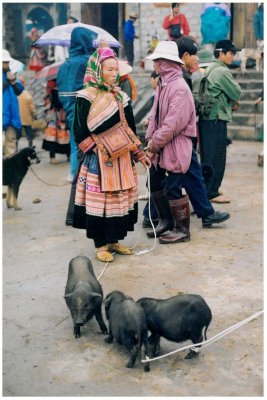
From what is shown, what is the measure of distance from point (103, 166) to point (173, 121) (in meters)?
0.84

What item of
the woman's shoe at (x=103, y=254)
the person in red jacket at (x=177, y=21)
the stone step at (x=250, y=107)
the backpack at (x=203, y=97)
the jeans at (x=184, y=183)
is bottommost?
the woman's shoe at (x=103, y=254)

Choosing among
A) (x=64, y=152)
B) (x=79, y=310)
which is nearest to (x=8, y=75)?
(x=64, y=152)

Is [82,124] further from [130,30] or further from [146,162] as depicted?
[130,30]

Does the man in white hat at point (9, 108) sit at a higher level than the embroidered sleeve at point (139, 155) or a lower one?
higher

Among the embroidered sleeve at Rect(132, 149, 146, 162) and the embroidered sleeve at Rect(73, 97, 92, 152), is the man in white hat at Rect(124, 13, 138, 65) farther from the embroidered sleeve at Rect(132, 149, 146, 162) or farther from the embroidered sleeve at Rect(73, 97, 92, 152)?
the embroidered sleeve at Rect(73, 97, 92, 152)

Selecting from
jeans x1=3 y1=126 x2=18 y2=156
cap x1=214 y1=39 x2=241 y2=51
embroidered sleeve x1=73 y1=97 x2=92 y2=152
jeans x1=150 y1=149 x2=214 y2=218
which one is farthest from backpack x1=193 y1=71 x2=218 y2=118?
jeans x1=3 y1=126 x2=18 y2=156

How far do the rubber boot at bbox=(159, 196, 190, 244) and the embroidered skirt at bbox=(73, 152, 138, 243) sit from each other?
0.60 metres

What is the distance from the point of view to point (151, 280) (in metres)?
4.75

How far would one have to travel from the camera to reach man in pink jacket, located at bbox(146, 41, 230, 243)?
17.7ft

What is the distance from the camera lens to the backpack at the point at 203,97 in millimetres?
6512

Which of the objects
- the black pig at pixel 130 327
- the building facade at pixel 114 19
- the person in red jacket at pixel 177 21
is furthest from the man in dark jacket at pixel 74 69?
the building facade at pixel 114 19

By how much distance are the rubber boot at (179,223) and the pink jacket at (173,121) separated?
0.34m

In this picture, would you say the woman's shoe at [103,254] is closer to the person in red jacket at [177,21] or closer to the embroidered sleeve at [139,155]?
the embroidered sleeve at [139,155]

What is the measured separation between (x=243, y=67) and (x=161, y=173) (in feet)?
29.5
